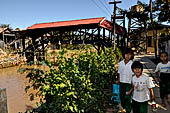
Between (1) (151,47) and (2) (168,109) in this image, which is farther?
(1) (151,47)

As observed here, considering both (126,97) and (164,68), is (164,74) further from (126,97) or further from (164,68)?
(126,97)

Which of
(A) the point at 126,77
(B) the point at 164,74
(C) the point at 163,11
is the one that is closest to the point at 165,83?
(B) the point at 164,74

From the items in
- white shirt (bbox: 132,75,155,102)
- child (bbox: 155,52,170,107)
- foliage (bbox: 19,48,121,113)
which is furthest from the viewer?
child (bbox: 155,52,170,107)

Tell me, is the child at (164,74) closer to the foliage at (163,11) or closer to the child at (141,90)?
the child at (141,90)

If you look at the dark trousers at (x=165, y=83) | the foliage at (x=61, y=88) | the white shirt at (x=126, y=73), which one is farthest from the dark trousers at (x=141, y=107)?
the dark trousers at (x=165, y=83)

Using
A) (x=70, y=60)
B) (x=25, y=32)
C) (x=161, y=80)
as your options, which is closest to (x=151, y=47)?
(x=25, y=32)

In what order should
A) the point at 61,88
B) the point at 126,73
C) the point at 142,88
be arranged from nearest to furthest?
the point at 61,88 → the point at 142,88 → the point at 126,73

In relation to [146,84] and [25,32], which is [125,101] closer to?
[146,84]

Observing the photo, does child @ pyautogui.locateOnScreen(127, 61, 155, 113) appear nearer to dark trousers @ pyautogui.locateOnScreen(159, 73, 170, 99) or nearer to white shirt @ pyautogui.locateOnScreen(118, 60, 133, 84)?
white shirt @ pyautogui.locateOnScreen(118, 60, 133, 84)

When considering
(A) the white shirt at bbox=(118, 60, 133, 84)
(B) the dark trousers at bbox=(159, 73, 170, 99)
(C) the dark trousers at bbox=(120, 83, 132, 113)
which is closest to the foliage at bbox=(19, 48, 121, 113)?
(C) the dark trousers at bbox=(120, 83, 132, 113)

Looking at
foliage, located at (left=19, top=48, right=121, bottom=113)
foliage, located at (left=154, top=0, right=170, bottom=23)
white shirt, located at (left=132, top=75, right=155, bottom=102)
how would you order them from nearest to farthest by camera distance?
foliage, located at (left=19, top=48, right=121, bottom=113)
white shirt, located at (left=132, top=75, right=155, bottom=102)
foliage, located at (left=154, top=0, right=170, bottom=23)

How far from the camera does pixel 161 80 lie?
13.8 feet

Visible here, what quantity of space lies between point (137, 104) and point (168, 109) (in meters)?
1.57

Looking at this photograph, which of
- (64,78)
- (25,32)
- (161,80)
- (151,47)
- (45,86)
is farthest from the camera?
(151,47)
